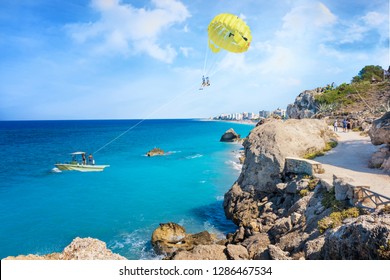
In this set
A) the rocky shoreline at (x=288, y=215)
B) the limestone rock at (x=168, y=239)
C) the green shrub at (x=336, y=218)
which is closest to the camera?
the rocky shoreline at (x=288, y=215)

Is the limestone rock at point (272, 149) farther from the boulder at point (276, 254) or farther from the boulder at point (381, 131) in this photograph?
the boulder at point (276, 254)

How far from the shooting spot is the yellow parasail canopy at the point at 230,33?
52.8 ft

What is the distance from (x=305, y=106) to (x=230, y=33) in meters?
54.5

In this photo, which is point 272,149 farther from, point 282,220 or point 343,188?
point 343,188

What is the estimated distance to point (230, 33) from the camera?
1653 centimetres

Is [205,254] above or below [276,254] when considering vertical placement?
below

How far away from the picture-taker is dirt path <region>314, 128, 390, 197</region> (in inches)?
488

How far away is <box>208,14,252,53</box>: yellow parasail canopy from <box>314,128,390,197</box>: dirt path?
892 centimetres

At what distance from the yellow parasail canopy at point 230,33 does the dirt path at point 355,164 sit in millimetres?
8922

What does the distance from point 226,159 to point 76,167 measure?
2340 cm

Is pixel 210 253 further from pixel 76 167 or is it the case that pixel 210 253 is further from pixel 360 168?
pixel 76 167

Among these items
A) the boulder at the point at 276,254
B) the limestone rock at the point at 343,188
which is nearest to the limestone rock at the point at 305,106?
the limestone rock at the point at 343,188

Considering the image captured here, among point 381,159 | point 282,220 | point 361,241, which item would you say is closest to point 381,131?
point 381,159
